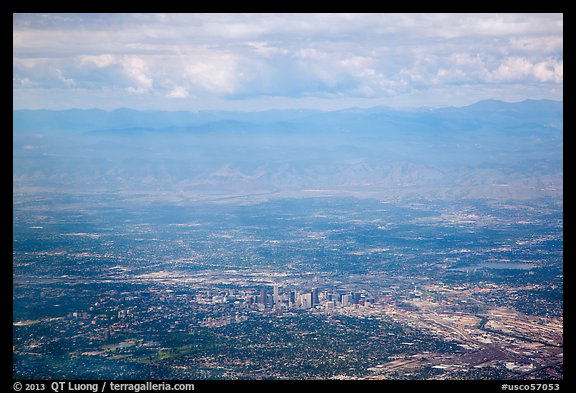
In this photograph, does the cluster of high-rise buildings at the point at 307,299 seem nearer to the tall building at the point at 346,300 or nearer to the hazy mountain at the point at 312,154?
the tall building at the point at 346,300

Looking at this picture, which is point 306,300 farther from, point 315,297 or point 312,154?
point 312,154

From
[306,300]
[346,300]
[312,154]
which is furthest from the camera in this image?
[312,154]

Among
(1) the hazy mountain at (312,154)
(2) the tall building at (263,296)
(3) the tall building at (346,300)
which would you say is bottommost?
(3) the tall building at (346,300)

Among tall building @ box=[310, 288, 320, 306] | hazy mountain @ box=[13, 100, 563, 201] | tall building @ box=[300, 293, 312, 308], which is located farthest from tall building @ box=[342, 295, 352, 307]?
hazy mountain @ box=[13, 100, 563, 201]

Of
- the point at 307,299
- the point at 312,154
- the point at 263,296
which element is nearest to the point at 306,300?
the point at 307,299

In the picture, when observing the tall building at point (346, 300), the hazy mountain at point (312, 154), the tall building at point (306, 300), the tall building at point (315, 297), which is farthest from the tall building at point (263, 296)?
the hazy mountain at point (312, 154)
